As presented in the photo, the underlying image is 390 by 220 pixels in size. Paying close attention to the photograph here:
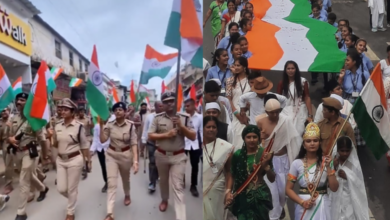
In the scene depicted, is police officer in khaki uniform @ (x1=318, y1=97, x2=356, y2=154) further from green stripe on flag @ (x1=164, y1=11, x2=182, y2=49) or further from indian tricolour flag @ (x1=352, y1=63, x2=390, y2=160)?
green stripe on flag @ (x1=164, y1=11, x2=182, y2=49)

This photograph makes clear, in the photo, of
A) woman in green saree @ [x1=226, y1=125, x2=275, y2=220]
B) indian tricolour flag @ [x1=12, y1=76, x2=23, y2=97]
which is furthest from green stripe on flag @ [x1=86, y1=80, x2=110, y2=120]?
woman in green saree @ [x1=226, y1=125, x2=275, y2=220]

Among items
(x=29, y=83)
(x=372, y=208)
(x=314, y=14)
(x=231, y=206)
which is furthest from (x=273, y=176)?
(x=29, y=83)

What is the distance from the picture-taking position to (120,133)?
283cm

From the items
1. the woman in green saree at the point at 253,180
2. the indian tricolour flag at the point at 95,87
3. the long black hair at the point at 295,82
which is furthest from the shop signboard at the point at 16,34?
the long black hair at the point at 295,82

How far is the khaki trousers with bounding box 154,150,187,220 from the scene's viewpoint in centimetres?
255

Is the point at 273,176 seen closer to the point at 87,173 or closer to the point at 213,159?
the point at 213,159

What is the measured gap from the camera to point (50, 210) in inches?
103

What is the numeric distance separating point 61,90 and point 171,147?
857mm

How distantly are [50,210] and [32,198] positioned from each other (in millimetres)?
187

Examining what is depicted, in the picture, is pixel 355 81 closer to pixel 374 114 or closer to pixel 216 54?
pixel 374 114

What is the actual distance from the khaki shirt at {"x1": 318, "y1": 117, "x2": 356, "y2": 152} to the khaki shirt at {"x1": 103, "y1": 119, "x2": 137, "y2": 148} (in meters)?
1.28

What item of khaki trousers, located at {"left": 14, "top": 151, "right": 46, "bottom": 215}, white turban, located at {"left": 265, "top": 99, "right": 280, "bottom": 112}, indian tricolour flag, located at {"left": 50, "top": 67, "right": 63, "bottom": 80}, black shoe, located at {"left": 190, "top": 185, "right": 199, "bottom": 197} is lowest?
black shoe, located at {"left": 190, "top": 185, "right": 199, "bottom": 197}

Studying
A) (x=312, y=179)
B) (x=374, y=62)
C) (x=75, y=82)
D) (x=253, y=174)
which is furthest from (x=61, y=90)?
(x=374, y=62)

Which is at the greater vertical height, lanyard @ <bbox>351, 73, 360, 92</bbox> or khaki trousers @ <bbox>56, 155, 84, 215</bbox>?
lanyard @ <bbox>351, 73, 360, 92</bbox>
